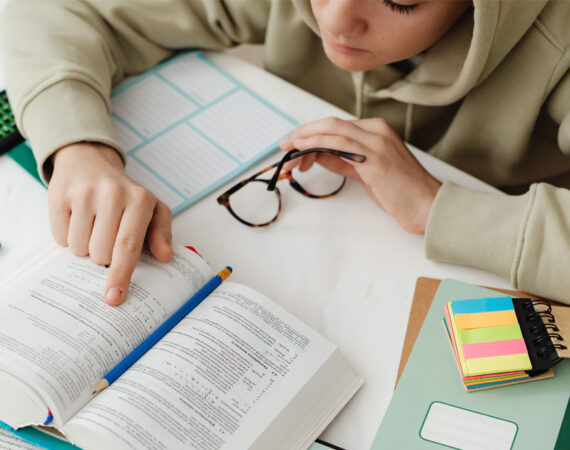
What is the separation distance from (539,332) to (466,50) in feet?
1.47

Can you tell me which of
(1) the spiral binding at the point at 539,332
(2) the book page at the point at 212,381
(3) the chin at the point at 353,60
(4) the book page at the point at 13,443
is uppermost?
(3) the chin at the point at 353,60

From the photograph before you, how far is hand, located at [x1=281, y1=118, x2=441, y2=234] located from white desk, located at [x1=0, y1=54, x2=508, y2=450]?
31 mm

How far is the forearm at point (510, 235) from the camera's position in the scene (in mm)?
694

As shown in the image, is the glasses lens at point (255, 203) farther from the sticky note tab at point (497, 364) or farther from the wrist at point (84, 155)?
the sticky note tab at point (497, 364)

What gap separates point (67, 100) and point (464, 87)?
1.88 feet

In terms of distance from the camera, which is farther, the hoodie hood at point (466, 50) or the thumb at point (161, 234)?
the hoodie hood at point (466, 50)

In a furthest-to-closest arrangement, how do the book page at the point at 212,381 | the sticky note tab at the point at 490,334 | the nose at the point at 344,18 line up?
the nose at the point at 344,18 < the sticky note tab at the point at 490,334 < the book page at the point at 212,381

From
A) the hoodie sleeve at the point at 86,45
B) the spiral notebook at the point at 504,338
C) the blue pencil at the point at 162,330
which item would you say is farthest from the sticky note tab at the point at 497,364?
the hoodie sleeve at the point at 86,45

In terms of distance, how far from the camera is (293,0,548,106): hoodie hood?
0.77 meters

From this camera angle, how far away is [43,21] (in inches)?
36.8

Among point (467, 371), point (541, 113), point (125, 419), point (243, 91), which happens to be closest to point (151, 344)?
point (125, 419)

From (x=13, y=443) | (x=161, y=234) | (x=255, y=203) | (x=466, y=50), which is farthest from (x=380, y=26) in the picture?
(x=13, y=443)

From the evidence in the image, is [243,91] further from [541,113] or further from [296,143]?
[541,113]

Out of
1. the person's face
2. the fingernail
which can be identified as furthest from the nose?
the fingernail
